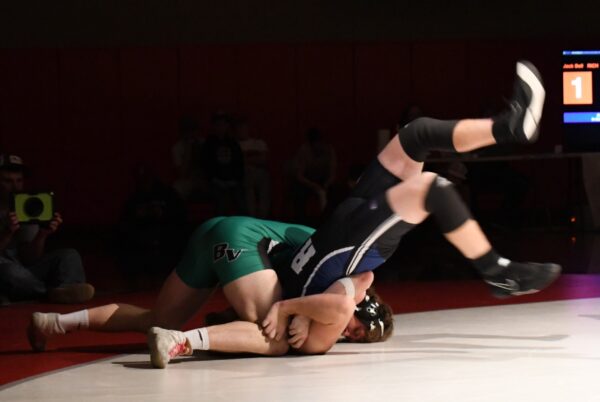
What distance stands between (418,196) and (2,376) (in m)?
1.58

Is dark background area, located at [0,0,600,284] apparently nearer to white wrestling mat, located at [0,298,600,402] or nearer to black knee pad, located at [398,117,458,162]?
white wrestling mat, located at [0,298,600,402]

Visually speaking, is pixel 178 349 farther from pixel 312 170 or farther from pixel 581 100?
pixel 312 170

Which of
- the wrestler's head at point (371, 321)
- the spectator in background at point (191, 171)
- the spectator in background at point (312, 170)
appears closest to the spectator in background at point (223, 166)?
the spectator in background at point (191, 171)

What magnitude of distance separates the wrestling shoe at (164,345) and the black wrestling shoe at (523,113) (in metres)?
1.29

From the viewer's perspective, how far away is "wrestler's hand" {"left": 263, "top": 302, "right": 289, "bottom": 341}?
171 inches

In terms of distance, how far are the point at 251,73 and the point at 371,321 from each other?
8.69 metres

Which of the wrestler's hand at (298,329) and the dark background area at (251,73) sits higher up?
the dark background area at (251,73)

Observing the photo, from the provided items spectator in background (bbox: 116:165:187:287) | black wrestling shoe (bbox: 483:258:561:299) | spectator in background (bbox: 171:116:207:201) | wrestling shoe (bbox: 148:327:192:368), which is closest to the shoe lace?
wrestling shoe (bbox: 148:327:192:368)

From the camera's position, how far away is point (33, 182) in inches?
497

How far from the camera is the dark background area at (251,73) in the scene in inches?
502

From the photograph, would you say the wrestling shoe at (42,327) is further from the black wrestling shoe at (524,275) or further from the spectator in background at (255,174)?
the spectator in background at (255,174)

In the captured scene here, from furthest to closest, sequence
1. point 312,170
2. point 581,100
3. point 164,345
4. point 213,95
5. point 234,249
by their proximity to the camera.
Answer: point 213,95
point 312,170
point 581,100
point 234,249
point 164,345

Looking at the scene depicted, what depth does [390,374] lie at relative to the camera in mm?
4148

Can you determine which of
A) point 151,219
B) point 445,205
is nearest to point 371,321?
point 445,205
